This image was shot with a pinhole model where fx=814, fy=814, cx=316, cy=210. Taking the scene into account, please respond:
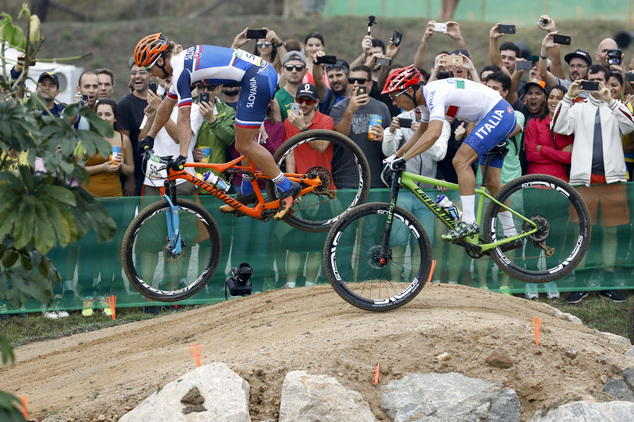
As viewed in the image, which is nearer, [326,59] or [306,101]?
[306,101]

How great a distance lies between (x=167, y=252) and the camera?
30.1 ft

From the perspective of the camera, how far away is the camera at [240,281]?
10.2 m

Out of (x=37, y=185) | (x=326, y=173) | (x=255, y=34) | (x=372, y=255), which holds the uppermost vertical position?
(x=255, y=34)

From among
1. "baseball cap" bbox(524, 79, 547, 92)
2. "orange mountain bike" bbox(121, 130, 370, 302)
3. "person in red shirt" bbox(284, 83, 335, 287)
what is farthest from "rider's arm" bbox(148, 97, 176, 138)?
"baseball cap" bbox(524, 79, 547, 92)

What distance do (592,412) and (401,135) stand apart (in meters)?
5.12

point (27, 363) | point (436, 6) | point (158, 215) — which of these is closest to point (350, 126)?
point (158, 215)

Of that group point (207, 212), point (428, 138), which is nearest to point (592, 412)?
point (428, 138)

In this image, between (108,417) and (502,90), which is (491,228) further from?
(108,417)

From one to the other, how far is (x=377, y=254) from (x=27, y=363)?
4116mm

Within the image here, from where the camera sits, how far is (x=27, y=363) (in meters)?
9.13

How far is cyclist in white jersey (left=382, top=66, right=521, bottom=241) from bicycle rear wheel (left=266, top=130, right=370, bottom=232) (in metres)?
0.88

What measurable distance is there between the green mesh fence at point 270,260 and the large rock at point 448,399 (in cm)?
380

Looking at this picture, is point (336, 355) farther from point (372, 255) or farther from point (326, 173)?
point (326, 173)

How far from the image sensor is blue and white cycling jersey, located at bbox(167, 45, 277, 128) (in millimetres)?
8555
